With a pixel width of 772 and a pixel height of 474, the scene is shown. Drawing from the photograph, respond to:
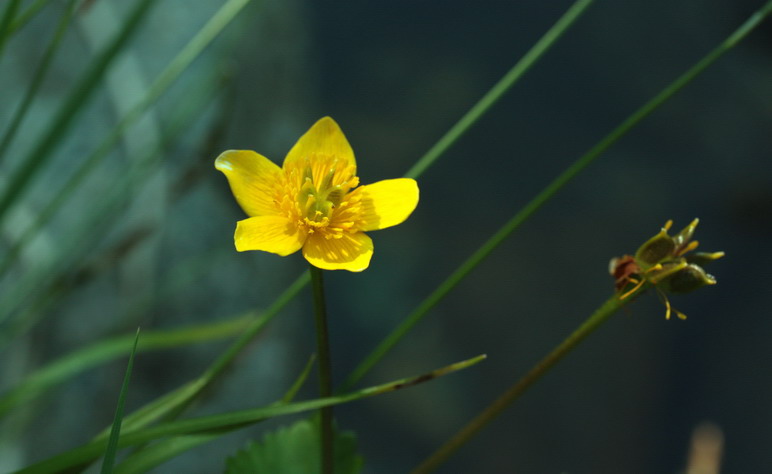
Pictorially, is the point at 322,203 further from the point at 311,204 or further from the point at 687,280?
the point at 687,280

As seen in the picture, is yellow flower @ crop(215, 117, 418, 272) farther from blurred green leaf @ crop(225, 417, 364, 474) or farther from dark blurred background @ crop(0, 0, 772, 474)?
dark blurred background @ crop(0, 0, 772, 474)

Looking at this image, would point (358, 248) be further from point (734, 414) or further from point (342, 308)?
point (734, 414)

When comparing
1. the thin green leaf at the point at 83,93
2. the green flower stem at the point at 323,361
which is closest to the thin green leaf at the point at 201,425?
the green flower stem at the point at 323,361

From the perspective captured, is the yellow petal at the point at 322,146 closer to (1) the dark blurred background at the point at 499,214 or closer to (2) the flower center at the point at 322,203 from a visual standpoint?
(2) the flower center at the point at 322,203

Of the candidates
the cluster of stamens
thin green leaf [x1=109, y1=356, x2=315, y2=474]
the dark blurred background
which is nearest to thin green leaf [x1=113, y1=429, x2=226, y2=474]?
thin green leaf [x1=109, y1=356, x2=315, y2=474]

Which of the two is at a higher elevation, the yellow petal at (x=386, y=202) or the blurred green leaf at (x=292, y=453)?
the yellow petal at (x=386, y=202)

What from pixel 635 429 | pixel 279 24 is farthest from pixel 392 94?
pixel 635 429

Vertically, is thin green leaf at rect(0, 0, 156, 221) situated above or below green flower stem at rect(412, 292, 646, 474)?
above

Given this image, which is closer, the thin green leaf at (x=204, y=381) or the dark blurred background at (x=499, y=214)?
the thin green leaf at (x=204, y=381)
